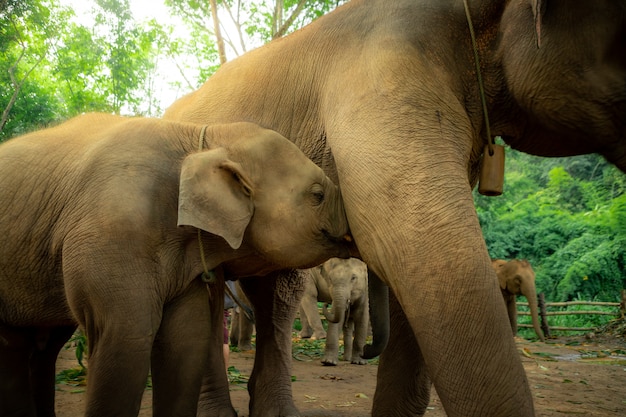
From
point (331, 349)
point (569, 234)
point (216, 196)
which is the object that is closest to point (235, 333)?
point (331, 349)

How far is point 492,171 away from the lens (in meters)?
2.40

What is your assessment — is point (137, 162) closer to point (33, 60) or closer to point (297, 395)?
point (297, 395)

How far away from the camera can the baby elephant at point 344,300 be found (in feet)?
23.9

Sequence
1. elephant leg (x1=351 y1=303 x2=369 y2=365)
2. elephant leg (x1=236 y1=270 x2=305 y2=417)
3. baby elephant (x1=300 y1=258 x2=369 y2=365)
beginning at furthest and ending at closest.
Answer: elephant leg (x1=351 y1=303 x2=369 y2=365), baby elephant (x1=300 y1=258 x2=369 y2=365), elephant leg (x1=236 y1=270 x2=305 y2=417)

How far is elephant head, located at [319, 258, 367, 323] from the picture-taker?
23.7 feet

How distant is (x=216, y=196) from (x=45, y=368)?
1.43m

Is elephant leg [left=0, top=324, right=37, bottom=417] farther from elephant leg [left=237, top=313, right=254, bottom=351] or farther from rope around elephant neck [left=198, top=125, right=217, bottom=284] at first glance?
elephant leg [left=237, top=313, right=254, bottom=351]

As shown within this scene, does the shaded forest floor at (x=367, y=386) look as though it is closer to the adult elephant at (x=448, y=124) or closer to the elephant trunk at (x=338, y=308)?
the elephant trunk at (x=338, y=308)

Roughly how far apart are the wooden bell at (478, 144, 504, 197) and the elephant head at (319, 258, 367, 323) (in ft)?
16.1

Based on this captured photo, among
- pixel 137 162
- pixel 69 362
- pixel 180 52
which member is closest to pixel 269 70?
pixel 137 162

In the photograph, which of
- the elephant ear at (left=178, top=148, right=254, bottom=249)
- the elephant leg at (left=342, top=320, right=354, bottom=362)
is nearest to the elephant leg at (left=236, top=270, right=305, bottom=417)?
the elephant ear at (left=178, top=148, right=254, bottom=249)

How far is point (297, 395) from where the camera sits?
15.4 ft

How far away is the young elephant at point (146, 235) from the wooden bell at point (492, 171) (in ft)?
1.81

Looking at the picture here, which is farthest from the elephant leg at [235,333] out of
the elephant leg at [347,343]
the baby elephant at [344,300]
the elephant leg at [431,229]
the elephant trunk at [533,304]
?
the elephant leg at [431,229]
